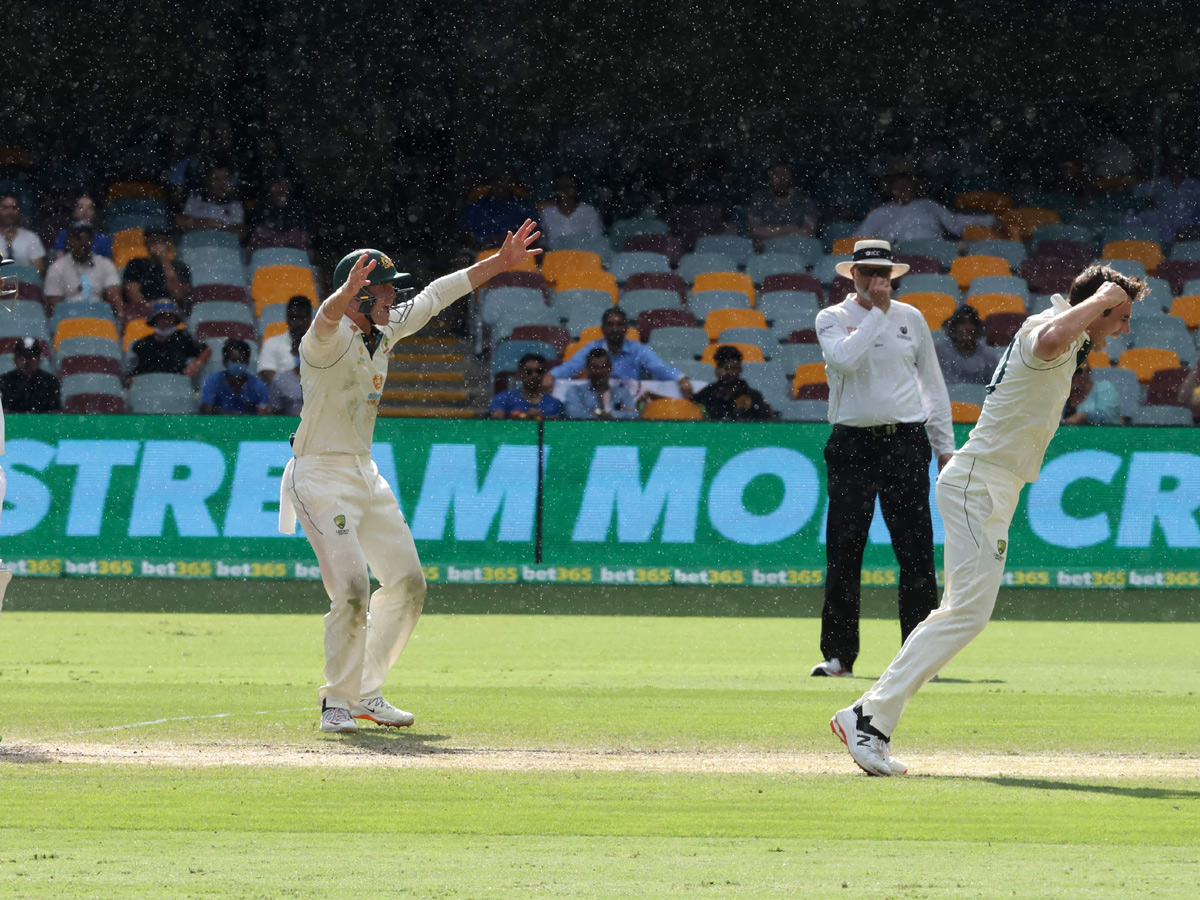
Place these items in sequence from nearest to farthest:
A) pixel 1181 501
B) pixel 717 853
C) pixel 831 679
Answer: pixel 717 853
pixel 831 679
pixel 1181 501

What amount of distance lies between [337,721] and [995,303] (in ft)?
47.7

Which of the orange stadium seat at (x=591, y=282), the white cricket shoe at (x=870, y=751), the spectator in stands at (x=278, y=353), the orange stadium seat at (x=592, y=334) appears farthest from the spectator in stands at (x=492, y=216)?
the white cricket shoe at (x=870, y=751)

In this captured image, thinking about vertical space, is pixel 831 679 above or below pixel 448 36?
below

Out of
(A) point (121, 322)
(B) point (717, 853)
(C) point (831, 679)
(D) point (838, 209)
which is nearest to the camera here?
(B) point (717, 853)

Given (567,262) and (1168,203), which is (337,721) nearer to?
(567,262)

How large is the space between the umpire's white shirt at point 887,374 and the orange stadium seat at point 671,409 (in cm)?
638

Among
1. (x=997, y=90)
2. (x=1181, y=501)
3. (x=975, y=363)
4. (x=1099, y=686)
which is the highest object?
(x=997, y=90)

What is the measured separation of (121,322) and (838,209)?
379 inches

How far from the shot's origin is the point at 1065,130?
25.0 m

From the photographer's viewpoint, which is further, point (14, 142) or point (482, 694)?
point (14, 142)

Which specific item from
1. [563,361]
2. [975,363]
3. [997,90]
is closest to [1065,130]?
[997,90]

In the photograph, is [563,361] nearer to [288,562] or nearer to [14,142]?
[288,562]

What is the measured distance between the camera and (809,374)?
63.2 ft

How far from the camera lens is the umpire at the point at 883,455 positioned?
1088 cm
